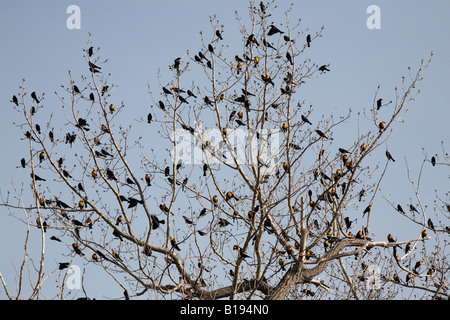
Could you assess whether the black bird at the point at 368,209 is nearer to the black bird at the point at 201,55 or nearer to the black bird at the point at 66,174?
the black bird at the point at 201,55

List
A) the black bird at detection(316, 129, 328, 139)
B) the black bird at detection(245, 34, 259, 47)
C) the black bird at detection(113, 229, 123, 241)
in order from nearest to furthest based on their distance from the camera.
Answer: the black bird at detection(316, 129, 328, 139) < the black bird at detection(113, 229, 123, 241) < the black bird at detection(245, 34, 259, 47)

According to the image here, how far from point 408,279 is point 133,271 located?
4.48 m

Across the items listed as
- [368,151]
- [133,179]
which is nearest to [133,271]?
[133,179]

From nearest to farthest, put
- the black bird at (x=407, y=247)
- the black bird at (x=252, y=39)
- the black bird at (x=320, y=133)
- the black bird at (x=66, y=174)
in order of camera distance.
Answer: the black bird at (x=320, y=133) < the black bird at (x=66, y=174) < the black bird at (x=252, y=39) < the black bird at (x=407, y=247)

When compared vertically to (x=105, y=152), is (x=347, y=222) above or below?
below

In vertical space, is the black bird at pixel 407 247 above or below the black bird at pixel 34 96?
below

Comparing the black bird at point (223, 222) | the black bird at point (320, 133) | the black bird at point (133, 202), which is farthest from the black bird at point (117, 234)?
the black bird at point (320, 133)

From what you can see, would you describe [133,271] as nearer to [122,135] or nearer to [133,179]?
[133,179]

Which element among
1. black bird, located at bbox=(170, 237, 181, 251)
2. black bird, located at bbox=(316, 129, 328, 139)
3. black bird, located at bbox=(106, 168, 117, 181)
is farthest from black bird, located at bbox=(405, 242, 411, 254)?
black bird, located at bbox=(106, 168, 117, 181)

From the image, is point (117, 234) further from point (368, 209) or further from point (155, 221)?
point (368, 209)

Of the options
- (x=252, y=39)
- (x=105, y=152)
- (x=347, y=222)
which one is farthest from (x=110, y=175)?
(x=347, y=222)

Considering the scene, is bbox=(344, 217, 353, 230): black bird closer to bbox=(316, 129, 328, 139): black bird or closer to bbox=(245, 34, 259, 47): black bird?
bbox=(316, 129, 328, 139): black bird

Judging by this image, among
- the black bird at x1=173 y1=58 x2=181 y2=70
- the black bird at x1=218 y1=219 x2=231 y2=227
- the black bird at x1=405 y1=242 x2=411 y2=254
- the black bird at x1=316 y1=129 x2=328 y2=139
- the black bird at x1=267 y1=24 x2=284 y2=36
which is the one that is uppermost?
the black bird at x1=267 y1=24 x2=284 y2=36

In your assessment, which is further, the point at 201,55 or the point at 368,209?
the point at 201,55
